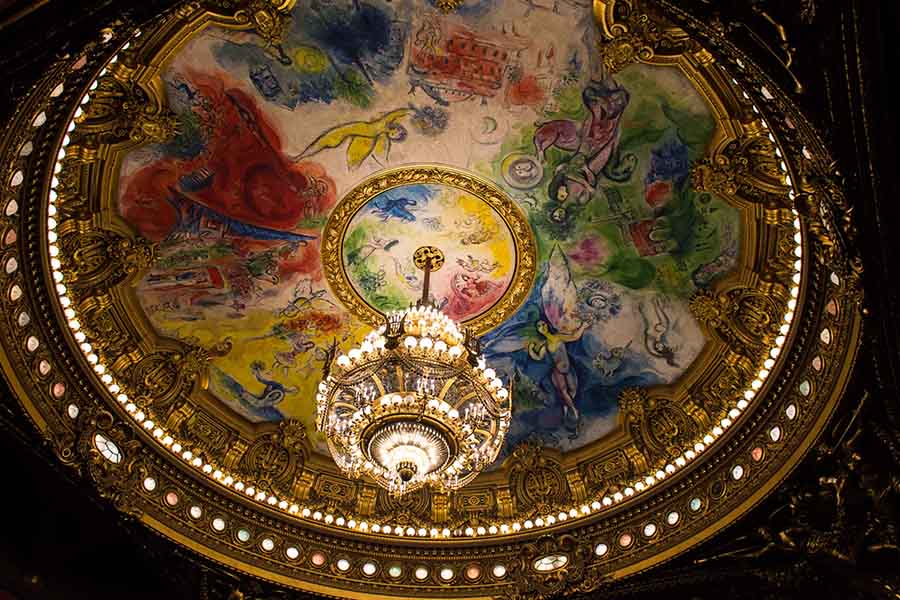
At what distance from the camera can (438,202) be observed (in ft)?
47.9

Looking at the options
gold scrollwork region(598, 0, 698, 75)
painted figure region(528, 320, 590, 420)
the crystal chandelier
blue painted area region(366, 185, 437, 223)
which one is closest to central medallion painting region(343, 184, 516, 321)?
blue painted area region(366, 185, 437, 223)

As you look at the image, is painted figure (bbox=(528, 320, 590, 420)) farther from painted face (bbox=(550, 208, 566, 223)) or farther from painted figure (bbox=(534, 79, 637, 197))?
painted figure (bbox=(534, 79, 637, 197))

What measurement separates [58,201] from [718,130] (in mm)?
9158

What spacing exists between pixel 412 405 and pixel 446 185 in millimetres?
4160

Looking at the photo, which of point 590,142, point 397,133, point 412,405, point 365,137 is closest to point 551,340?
point 590,142

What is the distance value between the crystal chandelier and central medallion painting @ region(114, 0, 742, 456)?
2192mm

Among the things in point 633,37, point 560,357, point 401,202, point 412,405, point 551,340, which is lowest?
point 412,405

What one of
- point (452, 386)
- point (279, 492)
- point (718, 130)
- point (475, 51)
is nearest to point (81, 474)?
point (279, 492)

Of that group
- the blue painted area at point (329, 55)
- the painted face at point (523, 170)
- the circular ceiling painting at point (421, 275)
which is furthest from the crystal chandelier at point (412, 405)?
the blue painted area at point (329, 55)

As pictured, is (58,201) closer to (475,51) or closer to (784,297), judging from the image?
(475,51)

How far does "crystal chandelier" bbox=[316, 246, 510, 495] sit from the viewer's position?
11664 millimetres

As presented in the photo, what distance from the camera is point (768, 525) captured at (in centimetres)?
1239

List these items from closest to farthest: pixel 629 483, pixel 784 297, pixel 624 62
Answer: pixel 624 62 → pixel 784 297 → pixel 629 483

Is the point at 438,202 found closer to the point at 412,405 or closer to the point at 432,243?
the point at 432,243
